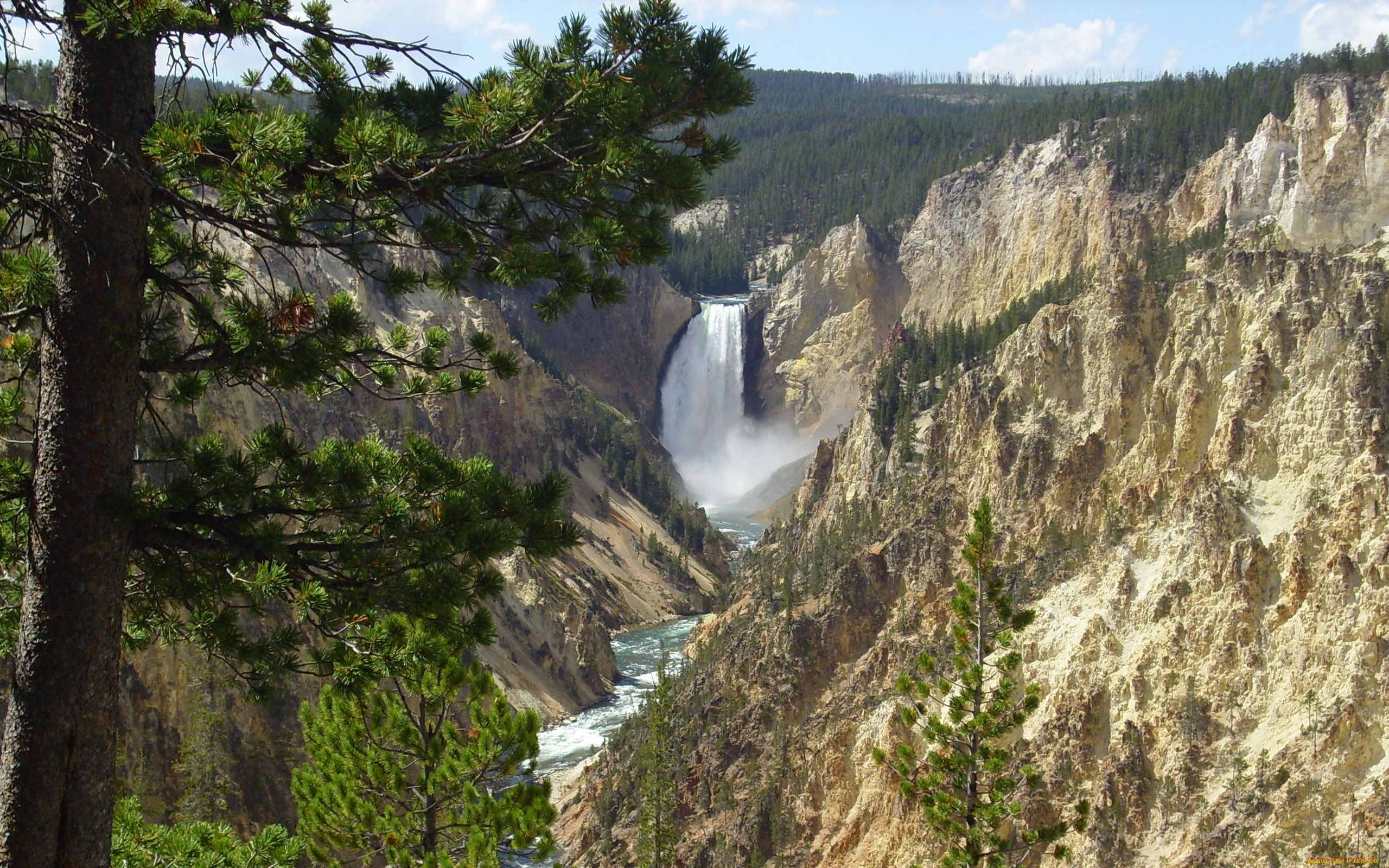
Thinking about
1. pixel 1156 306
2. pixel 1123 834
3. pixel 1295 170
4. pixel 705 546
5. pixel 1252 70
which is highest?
pixel 1252 70

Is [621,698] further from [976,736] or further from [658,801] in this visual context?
[976,736]

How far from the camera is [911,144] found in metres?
131

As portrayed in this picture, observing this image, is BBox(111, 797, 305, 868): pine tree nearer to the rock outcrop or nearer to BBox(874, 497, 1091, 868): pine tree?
BBox(874, 497, 1091, 868): pine tree

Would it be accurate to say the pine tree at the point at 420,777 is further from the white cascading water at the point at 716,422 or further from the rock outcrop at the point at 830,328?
the white cascading water at the point at 716,422

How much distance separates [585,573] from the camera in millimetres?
63969

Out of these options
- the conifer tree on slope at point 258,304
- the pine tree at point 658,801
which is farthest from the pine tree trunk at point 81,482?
the pine tree at point 658,801

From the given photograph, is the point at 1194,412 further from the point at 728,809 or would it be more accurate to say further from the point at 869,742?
the point at 728,809

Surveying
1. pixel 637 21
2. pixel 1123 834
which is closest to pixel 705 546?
pixel 1123 834

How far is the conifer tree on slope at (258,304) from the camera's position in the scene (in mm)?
5359

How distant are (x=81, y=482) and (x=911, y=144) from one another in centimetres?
13284

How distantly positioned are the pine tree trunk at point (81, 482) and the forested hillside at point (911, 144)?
49958 millimetres

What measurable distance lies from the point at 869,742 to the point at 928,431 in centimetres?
1715

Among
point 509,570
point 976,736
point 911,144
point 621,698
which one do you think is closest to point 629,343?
point 911,144

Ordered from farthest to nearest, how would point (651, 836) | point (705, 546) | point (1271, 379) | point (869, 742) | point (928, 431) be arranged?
point (705, 546) < point (928, 431) < point (651, 836) < point (869, 742) < point (1271, 379)
